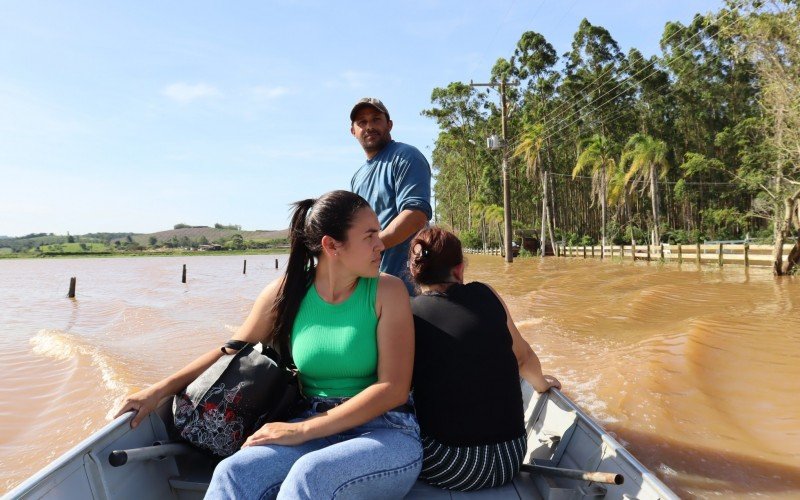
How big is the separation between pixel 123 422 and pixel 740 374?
681cm

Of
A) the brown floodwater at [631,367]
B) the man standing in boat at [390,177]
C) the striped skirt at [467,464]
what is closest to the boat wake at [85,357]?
the brown floodwater at [631,367]

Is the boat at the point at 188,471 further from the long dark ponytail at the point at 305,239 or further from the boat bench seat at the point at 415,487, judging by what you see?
the long dark ponytail at the point at 305,239

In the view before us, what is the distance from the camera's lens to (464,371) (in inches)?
89.3

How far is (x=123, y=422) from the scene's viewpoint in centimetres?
233

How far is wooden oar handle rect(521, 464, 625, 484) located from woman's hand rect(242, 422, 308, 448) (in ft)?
3.39

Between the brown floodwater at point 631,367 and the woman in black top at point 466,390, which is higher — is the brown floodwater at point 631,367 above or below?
below

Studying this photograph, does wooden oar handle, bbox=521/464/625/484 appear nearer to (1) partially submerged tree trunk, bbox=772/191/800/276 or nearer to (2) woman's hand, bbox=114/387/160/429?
(2) woman's hand, bbox=114/387/160/429

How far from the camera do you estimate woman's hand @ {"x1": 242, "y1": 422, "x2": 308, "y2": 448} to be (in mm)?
2061

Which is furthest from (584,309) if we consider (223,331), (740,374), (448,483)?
(448,483)

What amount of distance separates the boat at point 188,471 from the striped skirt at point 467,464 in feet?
0.21

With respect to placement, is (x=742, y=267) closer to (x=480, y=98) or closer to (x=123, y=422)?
(x=123, y=422)

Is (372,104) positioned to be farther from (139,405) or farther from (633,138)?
(633,138)

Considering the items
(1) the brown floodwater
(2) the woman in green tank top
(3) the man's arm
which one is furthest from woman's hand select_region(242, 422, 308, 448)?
(1) the brown floodwater

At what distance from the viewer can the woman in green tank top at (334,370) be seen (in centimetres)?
193
